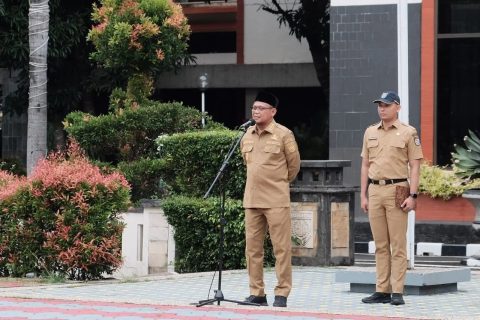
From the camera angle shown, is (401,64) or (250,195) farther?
(401,64)

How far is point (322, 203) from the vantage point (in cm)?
1523

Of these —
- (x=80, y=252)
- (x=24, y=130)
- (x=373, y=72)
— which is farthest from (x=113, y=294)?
(x=24, y=130)

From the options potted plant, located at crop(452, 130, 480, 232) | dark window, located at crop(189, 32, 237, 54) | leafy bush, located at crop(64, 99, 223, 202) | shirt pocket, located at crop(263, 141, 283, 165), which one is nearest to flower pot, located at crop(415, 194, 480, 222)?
potted plant, located at crop(452, 130, 480, 232)

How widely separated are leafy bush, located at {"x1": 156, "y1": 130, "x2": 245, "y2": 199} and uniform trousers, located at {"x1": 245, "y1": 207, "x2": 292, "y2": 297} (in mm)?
3958

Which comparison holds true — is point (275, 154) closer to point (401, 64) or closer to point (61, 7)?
point (401, 64)

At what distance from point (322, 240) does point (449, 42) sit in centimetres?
693

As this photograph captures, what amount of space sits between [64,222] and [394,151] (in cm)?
445

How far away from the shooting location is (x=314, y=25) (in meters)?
29.5

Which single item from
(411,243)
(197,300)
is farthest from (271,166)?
(411,243)

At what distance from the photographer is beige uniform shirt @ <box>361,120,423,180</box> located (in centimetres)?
1101

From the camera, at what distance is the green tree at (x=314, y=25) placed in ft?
94.9

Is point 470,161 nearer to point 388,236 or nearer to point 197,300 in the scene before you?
point 388,236

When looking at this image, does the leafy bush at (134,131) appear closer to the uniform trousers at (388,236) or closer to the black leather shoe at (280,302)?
the uniform trousers at (388,236)

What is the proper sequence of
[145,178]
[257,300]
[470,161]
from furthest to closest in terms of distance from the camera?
[145,178]
[470,161]
[257,300]
